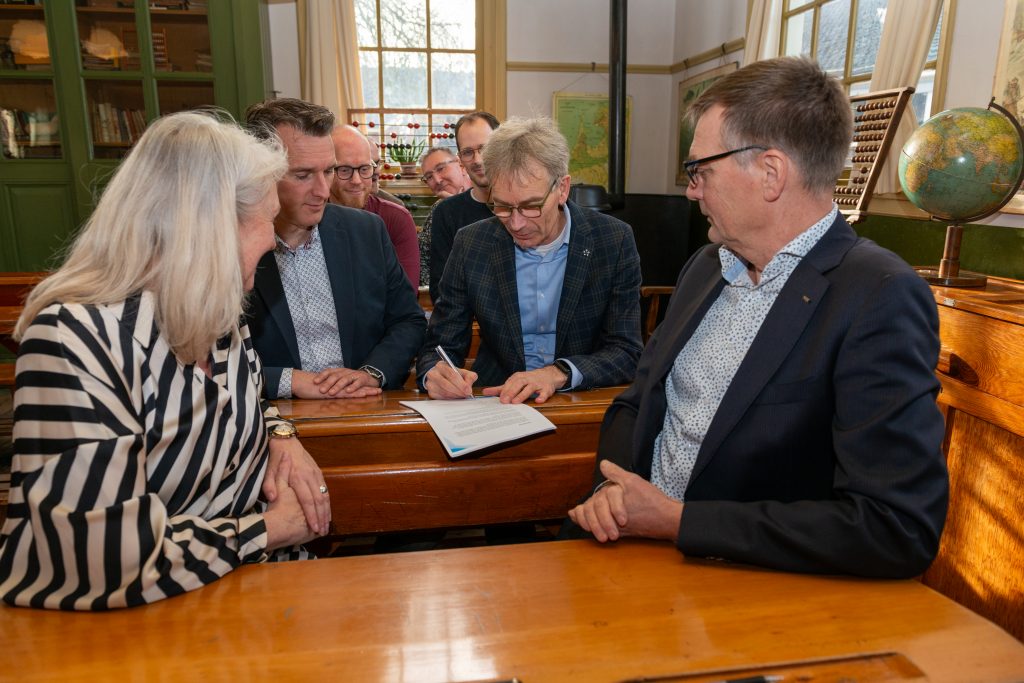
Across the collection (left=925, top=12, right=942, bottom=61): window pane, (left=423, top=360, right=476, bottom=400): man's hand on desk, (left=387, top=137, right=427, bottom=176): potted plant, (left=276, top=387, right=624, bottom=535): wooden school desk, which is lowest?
(left=276, top=387, right=624, bottom=535): wooden school desk

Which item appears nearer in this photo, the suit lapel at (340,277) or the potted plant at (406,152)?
the suit lapel at (340,277)

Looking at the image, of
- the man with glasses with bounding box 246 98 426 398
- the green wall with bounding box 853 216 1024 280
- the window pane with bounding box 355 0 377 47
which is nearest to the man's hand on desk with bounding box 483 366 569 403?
the man with glasses with bounding box 246 98 426 398

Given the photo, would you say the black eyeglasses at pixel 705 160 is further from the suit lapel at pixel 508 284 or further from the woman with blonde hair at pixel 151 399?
the suit lapel at pixel 508 284

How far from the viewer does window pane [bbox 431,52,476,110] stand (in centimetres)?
717

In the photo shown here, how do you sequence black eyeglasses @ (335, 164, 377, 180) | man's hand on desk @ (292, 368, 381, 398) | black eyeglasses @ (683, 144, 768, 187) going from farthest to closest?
black eyeglasses @ (335, 164, 377, 180) < man's hand on desk @ (292, 368, 381, 398) < black eyeglasses @ (683, 144, 768, 187)

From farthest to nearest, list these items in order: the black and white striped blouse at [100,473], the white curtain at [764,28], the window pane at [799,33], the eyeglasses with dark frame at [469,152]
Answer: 1. the white curtain at [764,28]
2. the window pane at [799,33]
3. the eyeglasses with dark frame at [469,152]
4. the black and white striped blouse at [100,473]

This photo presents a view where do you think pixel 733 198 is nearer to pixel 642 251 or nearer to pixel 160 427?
pixel 160 427

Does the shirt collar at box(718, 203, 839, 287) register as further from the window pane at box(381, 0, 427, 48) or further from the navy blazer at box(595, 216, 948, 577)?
the window pane at box(381, 0, 427, 48)

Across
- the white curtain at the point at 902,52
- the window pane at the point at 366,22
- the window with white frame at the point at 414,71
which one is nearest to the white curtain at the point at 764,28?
the white curtain at the point at 902,52

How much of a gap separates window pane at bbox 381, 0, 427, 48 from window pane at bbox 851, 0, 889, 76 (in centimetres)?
421

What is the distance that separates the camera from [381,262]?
2.49 meters

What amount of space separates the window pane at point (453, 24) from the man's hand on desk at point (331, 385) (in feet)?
19.3

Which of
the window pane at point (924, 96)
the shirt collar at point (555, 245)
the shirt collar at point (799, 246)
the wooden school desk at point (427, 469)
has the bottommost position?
the wooden school desk at point (427, 469)

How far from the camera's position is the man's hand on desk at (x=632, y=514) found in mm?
1246
